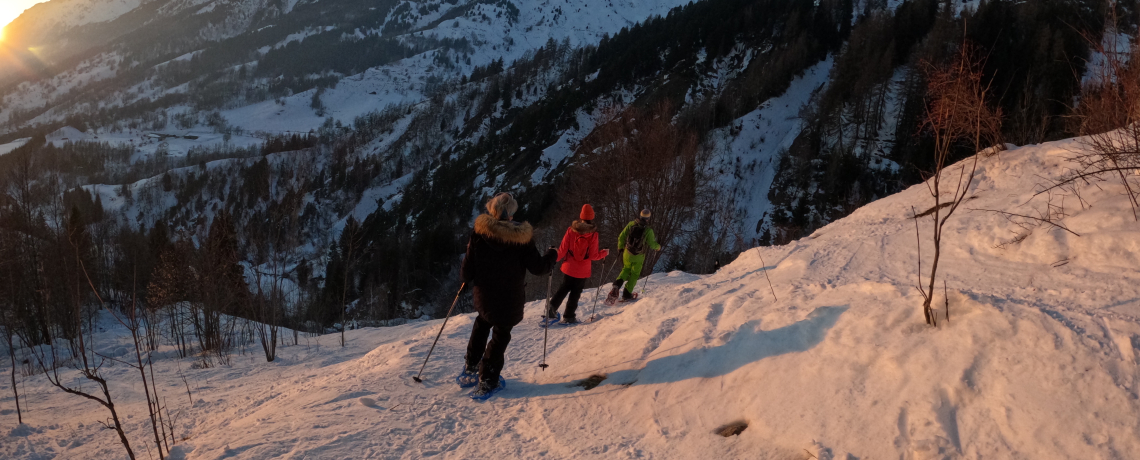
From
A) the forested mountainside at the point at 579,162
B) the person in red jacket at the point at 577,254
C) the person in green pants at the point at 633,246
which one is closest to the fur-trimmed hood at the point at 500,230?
the person in red jacket at the point at 577,254

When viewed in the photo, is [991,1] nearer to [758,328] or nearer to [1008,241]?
[1008,241]

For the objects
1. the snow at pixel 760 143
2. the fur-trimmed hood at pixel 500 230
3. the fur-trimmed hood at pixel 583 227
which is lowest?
the snow at pixel 760 143

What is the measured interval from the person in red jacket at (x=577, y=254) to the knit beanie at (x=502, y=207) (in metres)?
2.23

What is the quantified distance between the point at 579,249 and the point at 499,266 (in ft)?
8.46

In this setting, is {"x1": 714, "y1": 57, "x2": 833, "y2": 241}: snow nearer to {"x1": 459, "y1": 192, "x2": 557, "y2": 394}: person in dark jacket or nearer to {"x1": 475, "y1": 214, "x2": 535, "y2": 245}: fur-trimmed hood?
{"x1": 459, "y1": 192, "x2": 557, "y2": 394}: person in dark jacket

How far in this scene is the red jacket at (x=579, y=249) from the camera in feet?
23.0

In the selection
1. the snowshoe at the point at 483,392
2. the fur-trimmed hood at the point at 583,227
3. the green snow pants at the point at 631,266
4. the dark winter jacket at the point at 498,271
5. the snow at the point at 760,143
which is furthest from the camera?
the snow at the point at 760,143

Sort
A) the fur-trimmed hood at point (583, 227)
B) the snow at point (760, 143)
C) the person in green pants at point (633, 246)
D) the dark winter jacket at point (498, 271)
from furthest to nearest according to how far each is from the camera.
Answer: the snow at point (760, 143) < the person in green pants at point (633, 246) < the fur-trimmed hood at point (583, 227) < the dark winter jacket at point (498, 271)

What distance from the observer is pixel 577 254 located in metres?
7.23

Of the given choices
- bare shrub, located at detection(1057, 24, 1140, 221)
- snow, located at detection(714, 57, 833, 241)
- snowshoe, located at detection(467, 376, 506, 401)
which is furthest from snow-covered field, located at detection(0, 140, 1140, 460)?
snow, located at detection(714, 57, 833, 241)

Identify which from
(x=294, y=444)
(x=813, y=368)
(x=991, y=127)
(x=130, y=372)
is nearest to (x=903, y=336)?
(x=813, y=368)

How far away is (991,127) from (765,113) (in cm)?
4803

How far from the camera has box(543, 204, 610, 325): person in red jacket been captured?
7.00m

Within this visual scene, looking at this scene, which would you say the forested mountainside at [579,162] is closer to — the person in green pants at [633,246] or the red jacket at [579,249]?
the person in green pants at [633,246]
